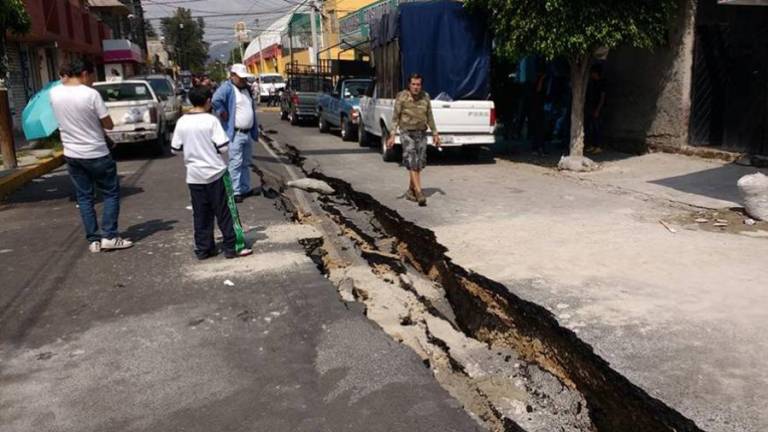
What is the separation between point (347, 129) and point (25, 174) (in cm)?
792

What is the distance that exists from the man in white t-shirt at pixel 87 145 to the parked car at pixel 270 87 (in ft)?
113

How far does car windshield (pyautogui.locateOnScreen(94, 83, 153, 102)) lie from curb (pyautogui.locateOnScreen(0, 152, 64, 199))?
1.68 m

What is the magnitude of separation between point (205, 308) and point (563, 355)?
257 centimetres

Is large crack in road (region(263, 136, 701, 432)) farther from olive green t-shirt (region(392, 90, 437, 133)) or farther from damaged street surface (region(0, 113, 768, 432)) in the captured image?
olive green t-shirt (region(392, 90, 437, 133))

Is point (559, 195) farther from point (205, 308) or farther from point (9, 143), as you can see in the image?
point (9, 143)

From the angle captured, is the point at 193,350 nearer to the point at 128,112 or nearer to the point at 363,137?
the point at 128,112

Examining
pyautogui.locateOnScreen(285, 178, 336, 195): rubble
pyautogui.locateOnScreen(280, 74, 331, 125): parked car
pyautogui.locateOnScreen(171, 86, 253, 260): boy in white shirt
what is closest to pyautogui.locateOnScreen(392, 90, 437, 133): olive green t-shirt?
pyautogui.locateOnScreen(285, 178, 336, 195): rubble

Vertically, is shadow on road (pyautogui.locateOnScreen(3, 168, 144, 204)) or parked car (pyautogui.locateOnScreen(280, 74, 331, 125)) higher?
parked car (pyautogui.locateOnScreen(280, 74, 331, 125))

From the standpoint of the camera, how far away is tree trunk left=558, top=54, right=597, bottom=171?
11266 millimetres


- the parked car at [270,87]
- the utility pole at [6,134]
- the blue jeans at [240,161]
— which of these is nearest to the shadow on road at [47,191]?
the utility pole at [6,134]

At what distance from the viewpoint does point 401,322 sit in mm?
4805

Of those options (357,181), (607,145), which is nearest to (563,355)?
(357,181)

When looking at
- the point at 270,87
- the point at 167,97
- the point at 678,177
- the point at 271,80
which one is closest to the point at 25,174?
the point at 167,97

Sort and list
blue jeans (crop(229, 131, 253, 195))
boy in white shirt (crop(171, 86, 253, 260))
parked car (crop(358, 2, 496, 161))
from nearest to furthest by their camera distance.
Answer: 1. boy in white shirt (crop(171, 86, 253, 260))
2. blue jeans (crop(229, 131, 253, 195))
3. parked car (crop(358, 2, 496, 161))
